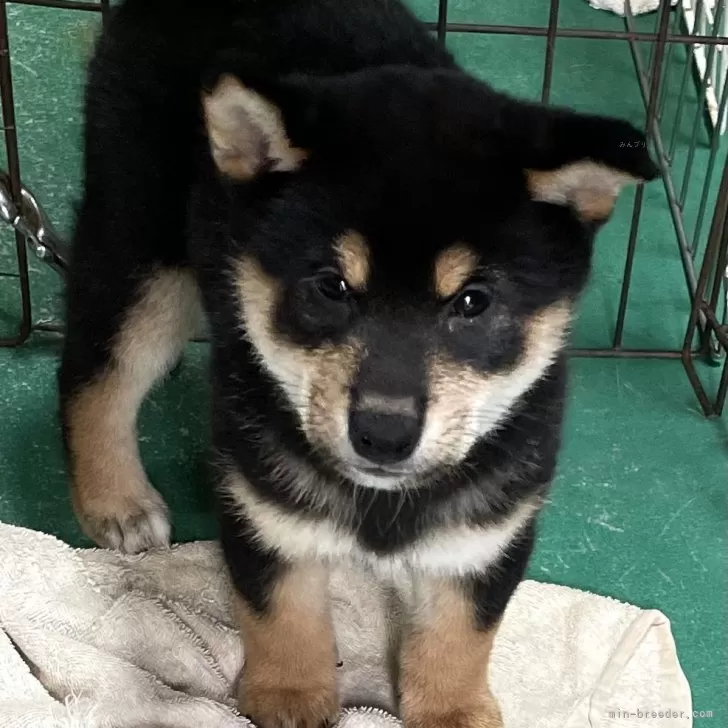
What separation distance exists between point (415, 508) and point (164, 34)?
2.63 feet

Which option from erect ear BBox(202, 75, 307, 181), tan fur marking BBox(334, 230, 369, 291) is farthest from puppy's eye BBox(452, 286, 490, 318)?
erect ear BBox(202, 75, 307, 181)

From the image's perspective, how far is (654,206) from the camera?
110 inches

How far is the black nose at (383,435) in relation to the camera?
1.16 m

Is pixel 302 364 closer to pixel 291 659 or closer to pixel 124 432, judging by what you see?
pixel 291 659

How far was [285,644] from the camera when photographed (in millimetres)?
1596

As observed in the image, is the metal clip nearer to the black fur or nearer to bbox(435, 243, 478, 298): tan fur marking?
the black fur

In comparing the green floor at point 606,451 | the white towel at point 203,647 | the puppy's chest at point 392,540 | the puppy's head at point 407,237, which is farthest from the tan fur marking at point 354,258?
the white towel at point 203,647

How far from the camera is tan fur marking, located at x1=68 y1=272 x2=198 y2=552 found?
1816mm

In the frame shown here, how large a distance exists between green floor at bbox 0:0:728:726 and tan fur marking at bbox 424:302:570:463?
44cm

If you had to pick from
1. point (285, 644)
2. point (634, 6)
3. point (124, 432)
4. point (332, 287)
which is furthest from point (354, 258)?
point (634, 6)

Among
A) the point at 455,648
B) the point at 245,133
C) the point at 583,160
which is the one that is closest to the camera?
the point at 583,160

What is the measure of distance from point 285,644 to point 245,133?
0.76 m

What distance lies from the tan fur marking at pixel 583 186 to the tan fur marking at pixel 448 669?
598 mm

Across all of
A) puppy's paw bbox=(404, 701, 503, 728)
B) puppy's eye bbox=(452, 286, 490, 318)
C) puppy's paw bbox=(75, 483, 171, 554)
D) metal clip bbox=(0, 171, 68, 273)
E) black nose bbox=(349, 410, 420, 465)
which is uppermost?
puppy's eye bbox=(452, 286, 490, 318)
